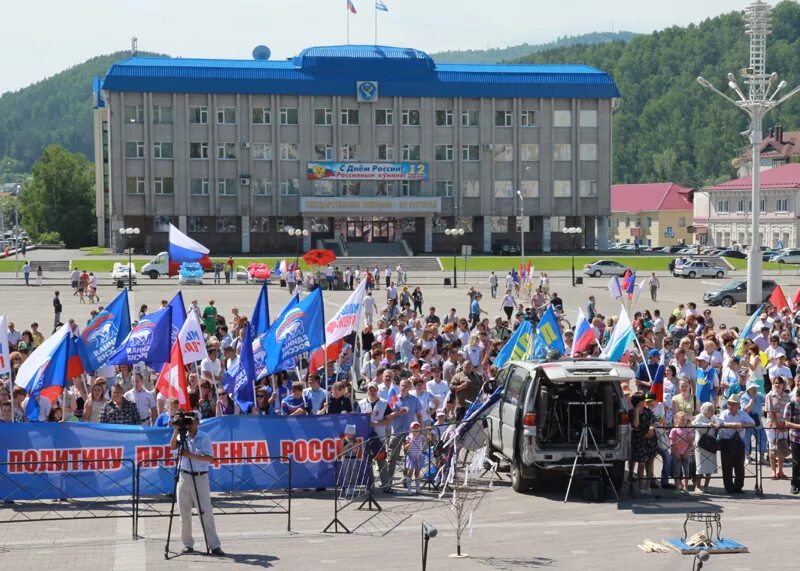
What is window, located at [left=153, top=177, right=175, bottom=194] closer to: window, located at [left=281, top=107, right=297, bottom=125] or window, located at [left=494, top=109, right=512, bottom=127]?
window, located at [left=281, top=107, right=297, bottom=125]

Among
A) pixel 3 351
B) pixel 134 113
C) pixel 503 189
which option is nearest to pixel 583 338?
pixel 3 351

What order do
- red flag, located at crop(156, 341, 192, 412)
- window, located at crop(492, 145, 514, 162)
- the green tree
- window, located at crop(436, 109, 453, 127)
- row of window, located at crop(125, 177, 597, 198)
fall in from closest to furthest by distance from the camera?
red flag, located at crop(156, 341, 192, 412) < row of window, located at crop(125, 177, 597, 198) < window, located at crop(436, 109, 453, 127) < window, located at crop(492, 145, 514, 162) < the green tree

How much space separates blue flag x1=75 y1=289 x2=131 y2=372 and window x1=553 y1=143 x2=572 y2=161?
80923mm

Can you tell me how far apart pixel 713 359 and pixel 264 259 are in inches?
2570

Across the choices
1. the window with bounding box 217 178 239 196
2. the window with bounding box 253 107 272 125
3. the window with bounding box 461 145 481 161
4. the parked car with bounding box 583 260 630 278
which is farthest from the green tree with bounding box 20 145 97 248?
the parked car with bounding box 583 260 630 278

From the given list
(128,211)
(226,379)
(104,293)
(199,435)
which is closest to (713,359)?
(226,379)

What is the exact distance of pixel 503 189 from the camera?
3888 inches

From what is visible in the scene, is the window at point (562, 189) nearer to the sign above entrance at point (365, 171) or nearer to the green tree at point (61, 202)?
the sign above entrance at point (365, 171)

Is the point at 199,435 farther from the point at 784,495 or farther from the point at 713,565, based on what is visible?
the point at 784,495

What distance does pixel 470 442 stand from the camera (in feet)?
56.4

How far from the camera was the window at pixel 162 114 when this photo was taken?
92.9m

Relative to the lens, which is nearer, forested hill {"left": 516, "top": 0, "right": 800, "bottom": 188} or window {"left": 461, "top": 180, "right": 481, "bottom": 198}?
window {"left": 461, "top": 180, "right": 481, "bottom": 198}

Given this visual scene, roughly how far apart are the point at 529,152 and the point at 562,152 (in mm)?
2801

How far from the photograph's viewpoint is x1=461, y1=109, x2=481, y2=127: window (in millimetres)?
97125
